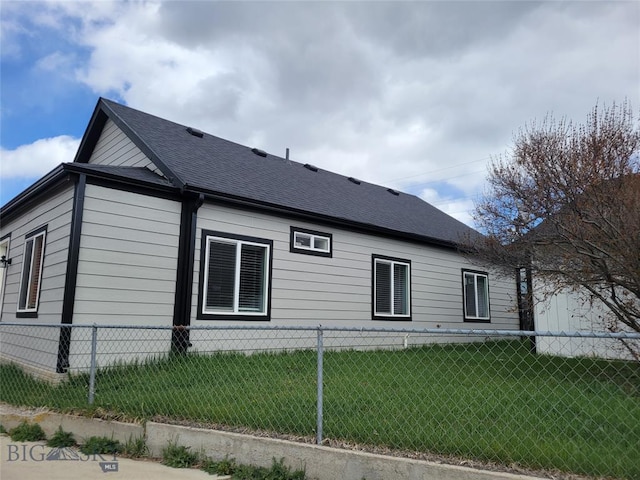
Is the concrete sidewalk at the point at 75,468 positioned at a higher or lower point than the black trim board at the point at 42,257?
lower

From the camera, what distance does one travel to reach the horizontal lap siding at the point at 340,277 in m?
7.76

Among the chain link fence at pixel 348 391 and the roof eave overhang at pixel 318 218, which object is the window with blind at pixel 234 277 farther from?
the roof eave overhang at pixel 318 218

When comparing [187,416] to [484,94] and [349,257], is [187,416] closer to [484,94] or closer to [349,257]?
[349,257]

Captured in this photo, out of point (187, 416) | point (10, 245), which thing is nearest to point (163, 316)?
point (187, 416)

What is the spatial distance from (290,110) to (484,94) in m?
5.95

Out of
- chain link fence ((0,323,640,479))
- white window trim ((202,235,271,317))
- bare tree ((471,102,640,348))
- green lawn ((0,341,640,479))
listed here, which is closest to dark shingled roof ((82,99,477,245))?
white window trim ((202,235,271,317))

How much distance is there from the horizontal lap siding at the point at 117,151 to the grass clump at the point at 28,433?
436 centimetres

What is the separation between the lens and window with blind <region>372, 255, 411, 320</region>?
9.71 metres

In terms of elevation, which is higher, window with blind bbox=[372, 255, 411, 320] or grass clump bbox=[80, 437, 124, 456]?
window with blind bbox=[372, 255, 411, 320]

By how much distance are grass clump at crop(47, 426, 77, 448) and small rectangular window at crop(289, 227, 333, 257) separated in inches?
187

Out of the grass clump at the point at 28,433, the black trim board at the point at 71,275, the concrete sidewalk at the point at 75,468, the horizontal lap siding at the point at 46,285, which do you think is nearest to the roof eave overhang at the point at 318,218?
the black trim board at the point at 71,275

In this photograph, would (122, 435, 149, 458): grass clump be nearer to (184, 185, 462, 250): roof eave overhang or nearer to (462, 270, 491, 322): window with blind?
(184, 185, 462, 250): roof eave overhang

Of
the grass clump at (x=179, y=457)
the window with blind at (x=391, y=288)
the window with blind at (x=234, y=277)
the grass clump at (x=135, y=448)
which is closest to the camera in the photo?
the grass clump at (x=179, y=457)

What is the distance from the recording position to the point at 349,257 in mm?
9219
